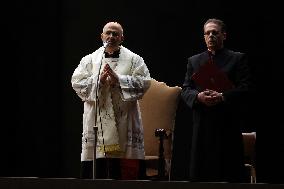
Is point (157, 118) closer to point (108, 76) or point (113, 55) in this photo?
point (113, 55)

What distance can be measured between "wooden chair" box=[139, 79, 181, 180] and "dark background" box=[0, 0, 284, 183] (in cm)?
86

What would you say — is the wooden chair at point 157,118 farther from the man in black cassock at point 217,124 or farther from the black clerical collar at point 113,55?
the black clerical collar at point 113,55

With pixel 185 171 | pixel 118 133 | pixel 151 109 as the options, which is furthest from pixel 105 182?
pixel 185 171

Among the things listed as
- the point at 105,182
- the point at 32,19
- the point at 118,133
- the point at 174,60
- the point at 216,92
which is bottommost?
the point at 105,182

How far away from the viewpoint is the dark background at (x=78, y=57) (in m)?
6.30

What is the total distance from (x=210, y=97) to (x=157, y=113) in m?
0.82

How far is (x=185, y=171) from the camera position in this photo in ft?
21.3

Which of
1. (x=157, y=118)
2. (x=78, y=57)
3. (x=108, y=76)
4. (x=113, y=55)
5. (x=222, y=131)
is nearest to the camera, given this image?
(x=108, y=76)

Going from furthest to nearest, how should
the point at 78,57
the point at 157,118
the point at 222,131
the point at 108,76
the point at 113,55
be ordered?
1. the point at 78,57
2. the point at 157,118
3. the point at 113,55
4. the point at 222,131
5. the point at 108,76

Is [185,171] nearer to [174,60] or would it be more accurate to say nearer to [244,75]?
[174,60]

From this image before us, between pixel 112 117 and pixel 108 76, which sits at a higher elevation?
pixel 108 76

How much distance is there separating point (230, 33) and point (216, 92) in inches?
66.7

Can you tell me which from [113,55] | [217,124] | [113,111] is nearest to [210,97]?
[217,124]

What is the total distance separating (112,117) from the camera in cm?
489
